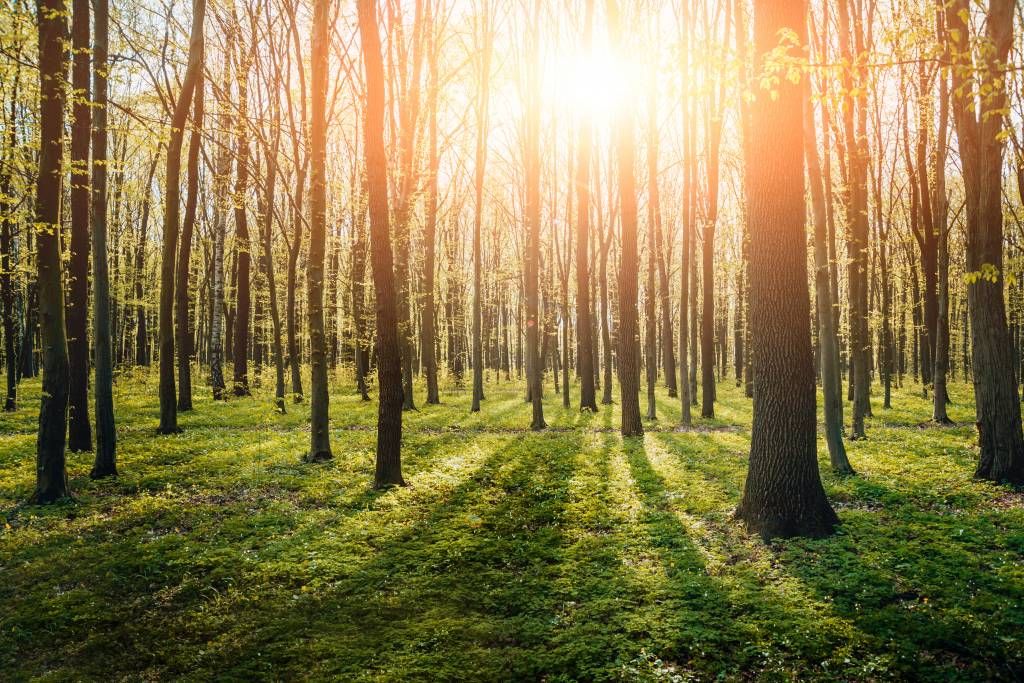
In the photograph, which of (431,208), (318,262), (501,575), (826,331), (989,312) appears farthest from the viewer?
(431,208)

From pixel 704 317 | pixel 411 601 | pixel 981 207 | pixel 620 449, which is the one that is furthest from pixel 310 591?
pixel 704 317

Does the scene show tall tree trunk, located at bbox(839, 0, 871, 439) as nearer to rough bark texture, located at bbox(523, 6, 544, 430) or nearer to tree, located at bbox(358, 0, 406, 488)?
rough bark texture, located at bbox(523, 6, 544, 430)

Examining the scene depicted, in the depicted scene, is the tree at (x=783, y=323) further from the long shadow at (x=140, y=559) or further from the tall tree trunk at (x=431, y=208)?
the tall tree trunk at (x=431, y=208)

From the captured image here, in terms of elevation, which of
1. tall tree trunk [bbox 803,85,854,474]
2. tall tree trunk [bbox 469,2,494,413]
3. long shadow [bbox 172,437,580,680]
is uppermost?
tall tree trunk [bbox 469,2,494,413]

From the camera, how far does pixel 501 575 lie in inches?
246

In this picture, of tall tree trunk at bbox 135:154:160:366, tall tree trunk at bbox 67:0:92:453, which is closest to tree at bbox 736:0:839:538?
tall tree trunk at bbox 67:0:92:453

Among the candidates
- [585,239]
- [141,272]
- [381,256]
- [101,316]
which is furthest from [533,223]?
[141,272]

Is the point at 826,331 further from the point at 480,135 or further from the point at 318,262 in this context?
the point at 480,135

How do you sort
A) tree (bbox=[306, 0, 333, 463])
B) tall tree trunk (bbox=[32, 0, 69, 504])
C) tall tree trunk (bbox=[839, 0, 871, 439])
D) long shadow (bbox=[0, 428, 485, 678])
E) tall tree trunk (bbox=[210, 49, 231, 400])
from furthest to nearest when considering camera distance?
tall tree trunk (bbox=[210, 49, 231, 400]), tall tree trunk (bbox=[839, 0, 871, 439]), tree (bbox=[306, 0, 333, 463]), tall tree trunk (bbox=[32, 0, 69, 504]), long shadow (bbox=[0, 428, 485, 678])

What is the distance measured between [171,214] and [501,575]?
11503 mm

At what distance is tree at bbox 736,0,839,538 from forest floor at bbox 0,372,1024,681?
53cm

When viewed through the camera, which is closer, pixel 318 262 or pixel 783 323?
pixel 783 323

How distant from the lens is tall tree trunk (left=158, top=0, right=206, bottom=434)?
1237cm

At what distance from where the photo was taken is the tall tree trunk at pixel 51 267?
8320 mm
